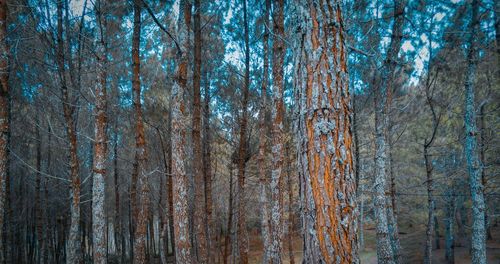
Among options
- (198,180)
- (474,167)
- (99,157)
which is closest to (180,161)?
(198,180)

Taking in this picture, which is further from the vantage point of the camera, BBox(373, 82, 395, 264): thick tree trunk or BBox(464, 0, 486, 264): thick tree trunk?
BBox(464, 0, 486, 264): thick tree trunk

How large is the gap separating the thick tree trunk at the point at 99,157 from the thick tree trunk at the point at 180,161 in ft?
5.51

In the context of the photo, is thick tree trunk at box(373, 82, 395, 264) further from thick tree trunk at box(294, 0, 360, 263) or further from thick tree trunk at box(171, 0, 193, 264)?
thick tree trunk at box(294, 0, 360, 263)

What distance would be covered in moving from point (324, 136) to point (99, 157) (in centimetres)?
482

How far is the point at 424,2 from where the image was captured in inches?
303

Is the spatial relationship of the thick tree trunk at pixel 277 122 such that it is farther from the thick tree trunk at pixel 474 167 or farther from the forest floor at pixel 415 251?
the forest floor at pixel 415 251

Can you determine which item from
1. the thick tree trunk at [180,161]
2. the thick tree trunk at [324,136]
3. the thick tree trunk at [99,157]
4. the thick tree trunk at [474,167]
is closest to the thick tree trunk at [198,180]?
the thick tree trunk at [180,161]

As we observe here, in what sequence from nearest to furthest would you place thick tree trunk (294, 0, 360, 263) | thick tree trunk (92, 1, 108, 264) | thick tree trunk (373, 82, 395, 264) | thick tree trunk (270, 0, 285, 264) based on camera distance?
1. thick tree trunk (294, 0, 360, 263)
2. thick tree trunk (92, 1, 108, 264)
3. thick tree trunk (373, 82, 395, 264)
4. thick tree trunk (270, 0, 285, 264)

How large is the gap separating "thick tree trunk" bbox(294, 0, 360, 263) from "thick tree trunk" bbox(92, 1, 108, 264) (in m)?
4.61

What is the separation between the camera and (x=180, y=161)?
4.68 metres

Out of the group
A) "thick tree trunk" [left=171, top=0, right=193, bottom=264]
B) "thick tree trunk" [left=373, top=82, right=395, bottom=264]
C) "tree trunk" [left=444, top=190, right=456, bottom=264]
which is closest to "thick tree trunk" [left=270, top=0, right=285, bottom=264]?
"thick tree trunk" [left=373, top=82, right=395, bottom=264]

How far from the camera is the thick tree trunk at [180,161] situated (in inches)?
183

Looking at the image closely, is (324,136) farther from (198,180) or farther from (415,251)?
(415,251)

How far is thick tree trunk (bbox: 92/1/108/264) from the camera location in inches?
209
